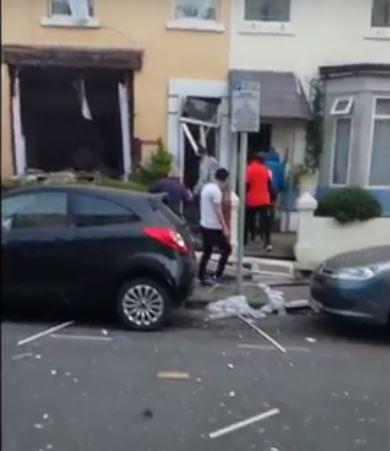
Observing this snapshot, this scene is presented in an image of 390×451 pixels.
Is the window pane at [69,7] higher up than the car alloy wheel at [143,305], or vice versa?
the window pane at [69,7]

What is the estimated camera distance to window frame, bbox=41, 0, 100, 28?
16453mm

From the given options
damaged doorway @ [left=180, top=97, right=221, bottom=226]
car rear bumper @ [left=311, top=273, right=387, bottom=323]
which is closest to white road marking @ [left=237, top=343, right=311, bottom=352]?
car rear bumper @ [left=311, top=273, right=387, bottom=323]

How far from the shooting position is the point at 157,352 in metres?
8.50

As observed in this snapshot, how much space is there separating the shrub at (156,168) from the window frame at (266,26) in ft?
9.87

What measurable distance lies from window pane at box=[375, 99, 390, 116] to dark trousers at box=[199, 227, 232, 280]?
19.3ft

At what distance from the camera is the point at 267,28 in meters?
16.9

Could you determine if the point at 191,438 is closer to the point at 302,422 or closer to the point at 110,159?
the point at 302,422

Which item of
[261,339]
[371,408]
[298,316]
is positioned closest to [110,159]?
[298,316]

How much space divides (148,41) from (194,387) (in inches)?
423

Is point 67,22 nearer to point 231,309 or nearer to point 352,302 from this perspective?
point 231,309

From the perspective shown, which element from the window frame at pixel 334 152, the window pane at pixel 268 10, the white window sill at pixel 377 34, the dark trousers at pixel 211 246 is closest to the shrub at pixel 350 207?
the window frame at pixel 334 152

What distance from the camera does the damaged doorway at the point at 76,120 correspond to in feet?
55.5

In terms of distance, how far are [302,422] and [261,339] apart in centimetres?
310

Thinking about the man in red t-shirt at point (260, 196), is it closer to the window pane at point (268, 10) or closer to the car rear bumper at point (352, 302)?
the window pane at point (268, 10)
